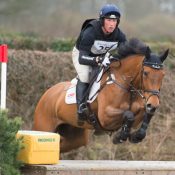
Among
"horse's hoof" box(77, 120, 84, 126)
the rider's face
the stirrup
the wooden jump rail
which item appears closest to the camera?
the wooden jump rail

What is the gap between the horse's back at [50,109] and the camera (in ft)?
34.2

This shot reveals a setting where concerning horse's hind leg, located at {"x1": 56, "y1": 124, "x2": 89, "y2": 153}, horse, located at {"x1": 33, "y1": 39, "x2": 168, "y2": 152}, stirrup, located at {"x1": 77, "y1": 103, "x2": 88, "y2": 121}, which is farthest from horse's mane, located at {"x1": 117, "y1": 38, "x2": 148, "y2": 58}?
horse's hind leg, located at {"x1": 56, "y1": 124, "x2": 89, "y2": 153}

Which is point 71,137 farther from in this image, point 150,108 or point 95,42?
point 150,108

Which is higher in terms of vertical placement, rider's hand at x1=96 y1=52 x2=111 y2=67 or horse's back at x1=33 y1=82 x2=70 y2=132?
rider's hand at x1=96 y1=52 x2=111 y2=67

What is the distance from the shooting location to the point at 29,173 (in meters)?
7.61

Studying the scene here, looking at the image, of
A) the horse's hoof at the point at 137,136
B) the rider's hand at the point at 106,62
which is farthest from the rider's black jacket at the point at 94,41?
the horse's hoof at the point at 137,136

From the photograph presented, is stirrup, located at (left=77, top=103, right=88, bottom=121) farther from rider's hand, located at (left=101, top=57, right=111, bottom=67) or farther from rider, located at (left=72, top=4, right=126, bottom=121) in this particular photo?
rider's hand, located at (left=101, top=57, right=111, bottom=67)

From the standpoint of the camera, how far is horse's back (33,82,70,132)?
410 inches

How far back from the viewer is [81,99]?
9703mm

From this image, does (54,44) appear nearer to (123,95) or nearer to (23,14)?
(123,95)

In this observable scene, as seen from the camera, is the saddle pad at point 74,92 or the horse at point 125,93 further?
the saddle pad at point 74,92

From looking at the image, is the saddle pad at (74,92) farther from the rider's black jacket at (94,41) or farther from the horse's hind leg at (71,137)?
the horse's hind leg at (71,137)

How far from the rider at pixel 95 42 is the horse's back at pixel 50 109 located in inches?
24.0

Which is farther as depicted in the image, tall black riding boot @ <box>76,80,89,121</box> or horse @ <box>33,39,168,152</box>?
tall black riding boot @ <box>76,80,89,121</box>
